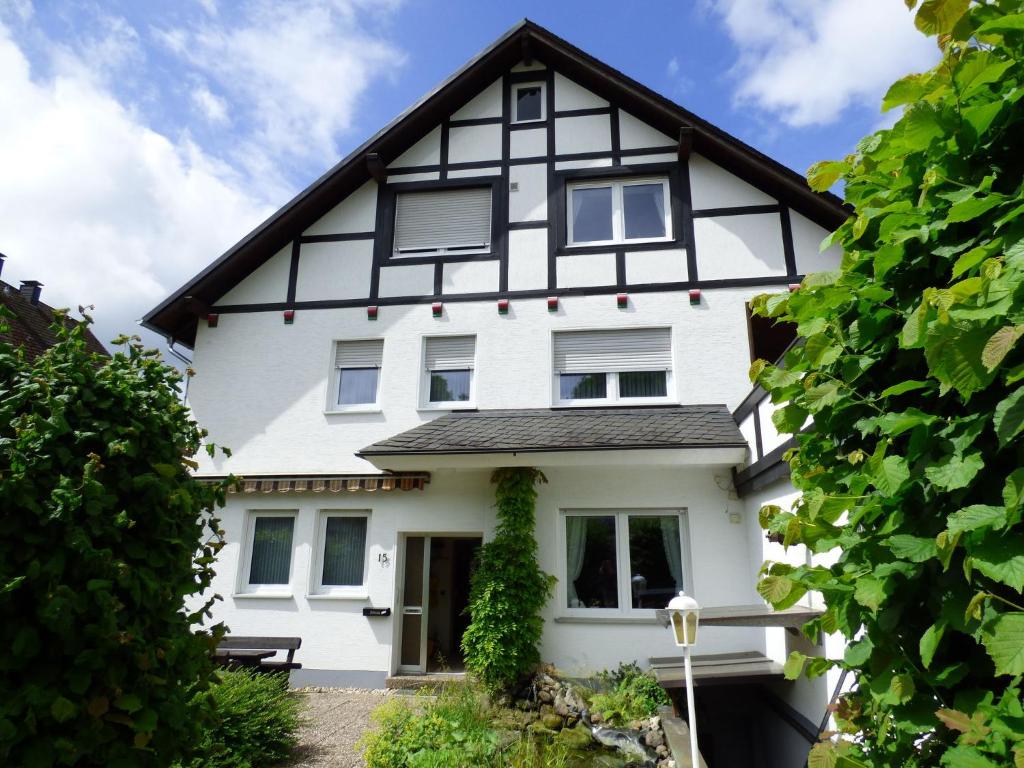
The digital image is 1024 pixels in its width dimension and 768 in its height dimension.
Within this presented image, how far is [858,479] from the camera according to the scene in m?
1.88

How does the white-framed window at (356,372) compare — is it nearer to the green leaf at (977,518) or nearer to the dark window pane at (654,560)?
the dark window pane at (654,560)

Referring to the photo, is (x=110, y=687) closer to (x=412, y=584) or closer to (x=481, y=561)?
(x=481, y=561)

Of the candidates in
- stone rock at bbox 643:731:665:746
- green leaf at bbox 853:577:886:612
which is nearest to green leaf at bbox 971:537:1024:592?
green leaf at bbox 853:577:886:612

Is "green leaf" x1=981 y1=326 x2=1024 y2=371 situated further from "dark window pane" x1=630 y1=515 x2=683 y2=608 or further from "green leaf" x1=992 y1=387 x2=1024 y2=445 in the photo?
"dark window pane" x1=630 y1=515 x2=683 y2=608

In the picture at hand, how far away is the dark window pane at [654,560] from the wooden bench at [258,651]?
5.14 metres

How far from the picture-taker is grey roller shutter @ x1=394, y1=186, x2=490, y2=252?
12.0 m

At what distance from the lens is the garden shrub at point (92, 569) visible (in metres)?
2.48

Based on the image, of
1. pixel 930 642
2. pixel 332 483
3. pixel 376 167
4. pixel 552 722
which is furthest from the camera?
pixel 376 167

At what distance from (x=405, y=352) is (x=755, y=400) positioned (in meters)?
5.93

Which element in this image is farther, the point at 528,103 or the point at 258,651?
the point at 528,103

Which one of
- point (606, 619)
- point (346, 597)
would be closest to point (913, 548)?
point (606, 619)

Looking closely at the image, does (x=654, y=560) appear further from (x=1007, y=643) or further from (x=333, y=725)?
(x=1007, y=643)

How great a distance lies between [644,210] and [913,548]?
35.6 ft

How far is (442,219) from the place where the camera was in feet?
40.1
